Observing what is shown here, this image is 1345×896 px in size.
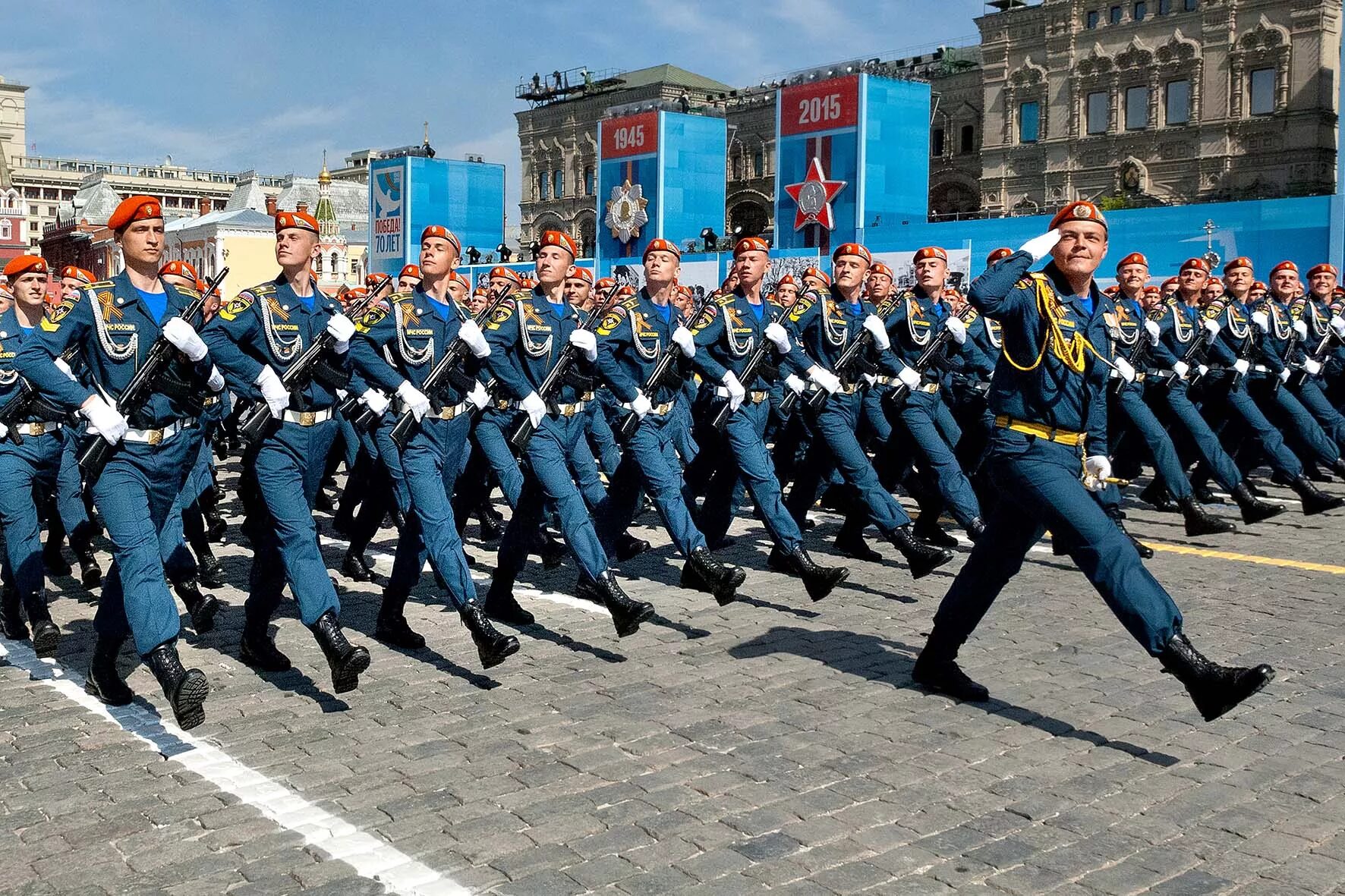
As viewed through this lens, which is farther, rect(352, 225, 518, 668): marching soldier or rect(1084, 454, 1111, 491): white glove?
rect(352, 225, 518, 668): marching soldier

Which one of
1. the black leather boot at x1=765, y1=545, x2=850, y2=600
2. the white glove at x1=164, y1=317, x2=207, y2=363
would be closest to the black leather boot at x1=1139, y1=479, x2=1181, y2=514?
the black leather boot at x1=765, y1=545, x2=850, y2=600

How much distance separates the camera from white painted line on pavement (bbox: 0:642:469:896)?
420cm

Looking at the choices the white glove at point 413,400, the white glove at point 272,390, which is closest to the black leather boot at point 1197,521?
the white glove at point 413,400

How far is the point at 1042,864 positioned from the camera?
425 centimetres

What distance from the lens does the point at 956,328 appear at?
32.0 feet

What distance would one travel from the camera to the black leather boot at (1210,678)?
515 cm

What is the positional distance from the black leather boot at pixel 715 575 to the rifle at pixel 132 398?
113 inches

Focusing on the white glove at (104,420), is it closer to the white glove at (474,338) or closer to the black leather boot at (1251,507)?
the white glove at (474,338)

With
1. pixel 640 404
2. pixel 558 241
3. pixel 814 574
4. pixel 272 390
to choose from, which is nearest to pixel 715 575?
pixel 814 574

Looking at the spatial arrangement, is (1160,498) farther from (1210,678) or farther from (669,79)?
(669,79)

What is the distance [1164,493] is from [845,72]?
48.1 meters

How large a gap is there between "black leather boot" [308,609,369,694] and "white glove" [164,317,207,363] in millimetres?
1204

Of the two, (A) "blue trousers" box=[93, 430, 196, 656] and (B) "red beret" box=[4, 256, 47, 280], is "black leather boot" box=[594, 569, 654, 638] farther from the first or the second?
(B) "red beret" box=[4, 256, 47, 280]

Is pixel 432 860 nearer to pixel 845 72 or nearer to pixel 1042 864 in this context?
pixel 1042 864
